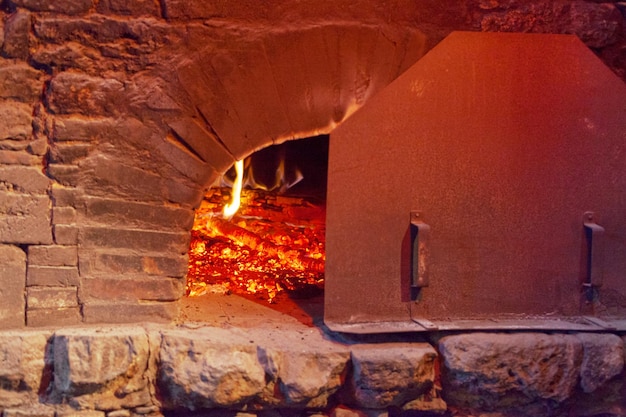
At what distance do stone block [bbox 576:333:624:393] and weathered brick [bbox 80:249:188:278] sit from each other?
179cm

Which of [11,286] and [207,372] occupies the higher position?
[11,286]

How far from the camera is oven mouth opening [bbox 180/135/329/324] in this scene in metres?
3.54

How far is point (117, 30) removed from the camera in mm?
2732

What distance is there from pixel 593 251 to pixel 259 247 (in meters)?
1.82

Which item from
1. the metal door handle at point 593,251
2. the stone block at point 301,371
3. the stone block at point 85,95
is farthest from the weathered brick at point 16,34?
the metal door handle at point 593,251

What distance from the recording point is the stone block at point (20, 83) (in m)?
2.67

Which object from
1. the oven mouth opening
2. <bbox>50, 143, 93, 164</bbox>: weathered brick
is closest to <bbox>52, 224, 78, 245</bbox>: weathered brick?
<bbox>50, 143, 93, 164</bbox>: weathered brick

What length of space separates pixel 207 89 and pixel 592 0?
1.86 meters

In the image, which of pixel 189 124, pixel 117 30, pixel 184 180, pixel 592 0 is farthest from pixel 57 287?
pixel 592 0

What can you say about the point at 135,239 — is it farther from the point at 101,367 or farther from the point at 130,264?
the point at 101,367

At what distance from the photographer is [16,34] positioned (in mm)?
2672

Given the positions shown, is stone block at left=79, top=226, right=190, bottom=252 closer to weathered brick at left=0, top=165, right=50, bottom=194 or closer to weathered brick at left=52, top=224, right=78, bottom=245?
weathered brick at left=52, top=224, right=78, bottom=245

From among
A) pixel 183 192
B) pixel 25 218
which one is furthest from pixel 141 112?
pixel 25 218

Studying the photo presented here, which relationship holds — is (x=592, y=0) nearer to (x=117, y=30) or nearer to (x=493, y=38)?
(x=493, y=38)
